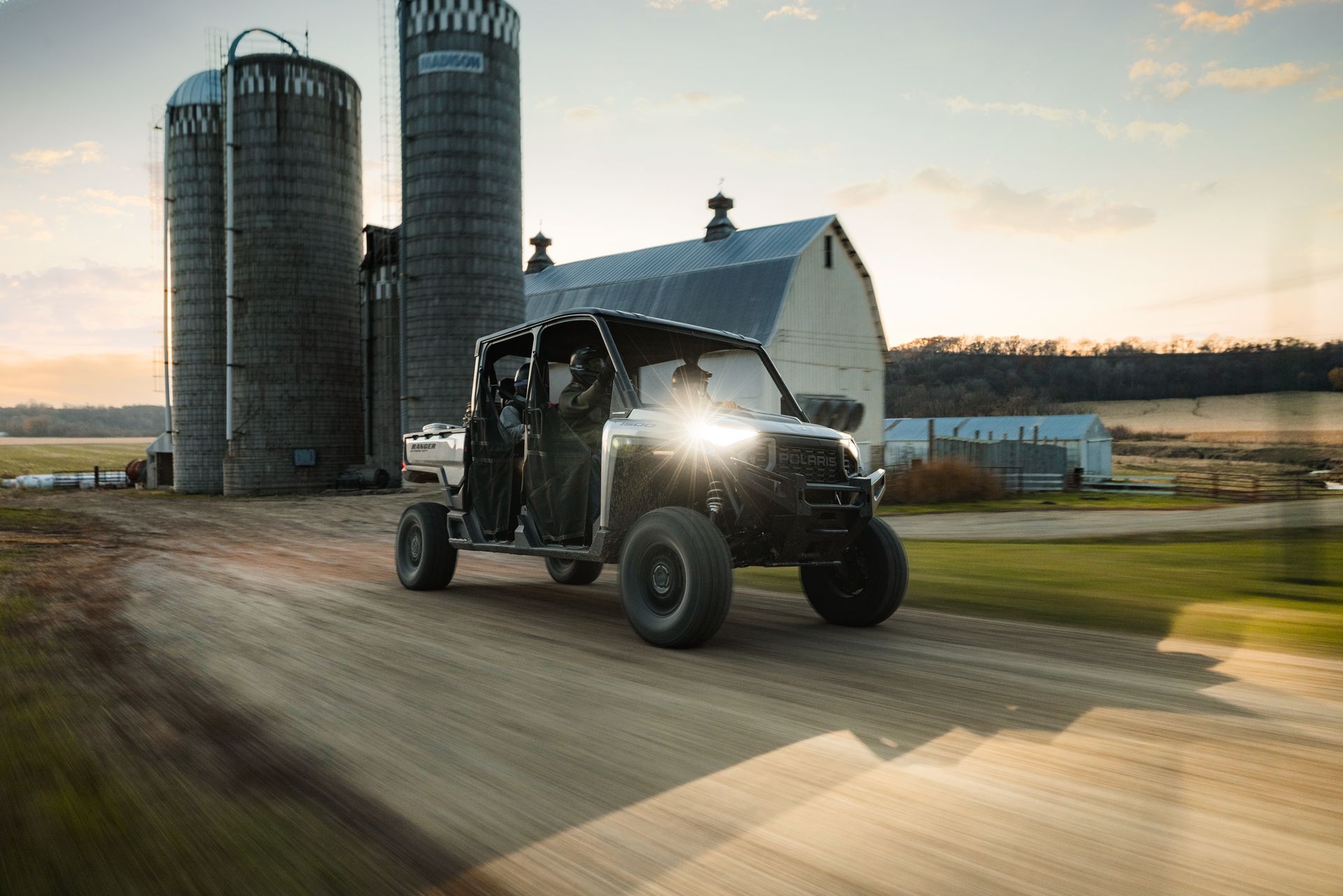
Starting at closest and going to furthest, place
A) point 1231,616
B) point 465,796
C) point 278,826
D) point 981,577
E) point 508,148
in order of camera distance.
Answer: point 278,826, point 465,796, point 1231,616, point 981,577, point 508,148

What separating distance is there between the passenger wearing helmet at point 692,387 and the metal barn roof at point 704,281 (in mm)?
24001

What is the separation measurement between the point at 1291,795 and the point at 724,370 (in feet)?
15.4

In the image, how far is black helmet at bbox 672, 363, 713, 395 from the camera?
6395 mm

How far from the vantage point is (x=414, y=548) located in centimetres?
833

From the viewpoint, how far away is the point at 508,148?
31906 millimetres

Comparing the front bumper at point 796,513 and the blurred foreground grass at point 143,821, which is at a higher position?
the front bumper at point 796,513

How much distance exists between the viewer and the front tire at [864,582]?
602 cm

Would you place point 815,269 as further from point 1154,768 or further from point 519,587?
point 1154,768

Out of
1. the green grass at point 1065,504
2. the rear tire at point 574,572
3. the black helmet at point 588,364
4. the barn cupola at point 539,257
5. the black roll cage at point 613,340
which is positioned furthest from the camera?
the barn cupola at point 539,257

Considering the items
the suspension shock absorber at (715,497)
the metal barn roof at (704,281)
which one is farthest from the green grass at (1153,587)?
the metal barn roof at (704,281)

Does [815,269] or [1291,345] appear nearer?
[1291,345]

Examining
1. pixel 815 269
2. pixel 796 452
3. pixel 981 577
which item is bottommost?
pixel 981 577

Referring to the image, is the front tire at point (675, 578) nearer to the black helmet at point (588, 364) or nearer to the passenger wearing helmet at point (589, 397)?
the passenger wearing helmet at point (589, 397)

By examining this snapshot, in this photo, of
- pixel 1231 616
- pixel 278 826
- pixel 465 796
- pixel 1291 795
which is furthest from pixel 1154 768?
pixel 1231 616
